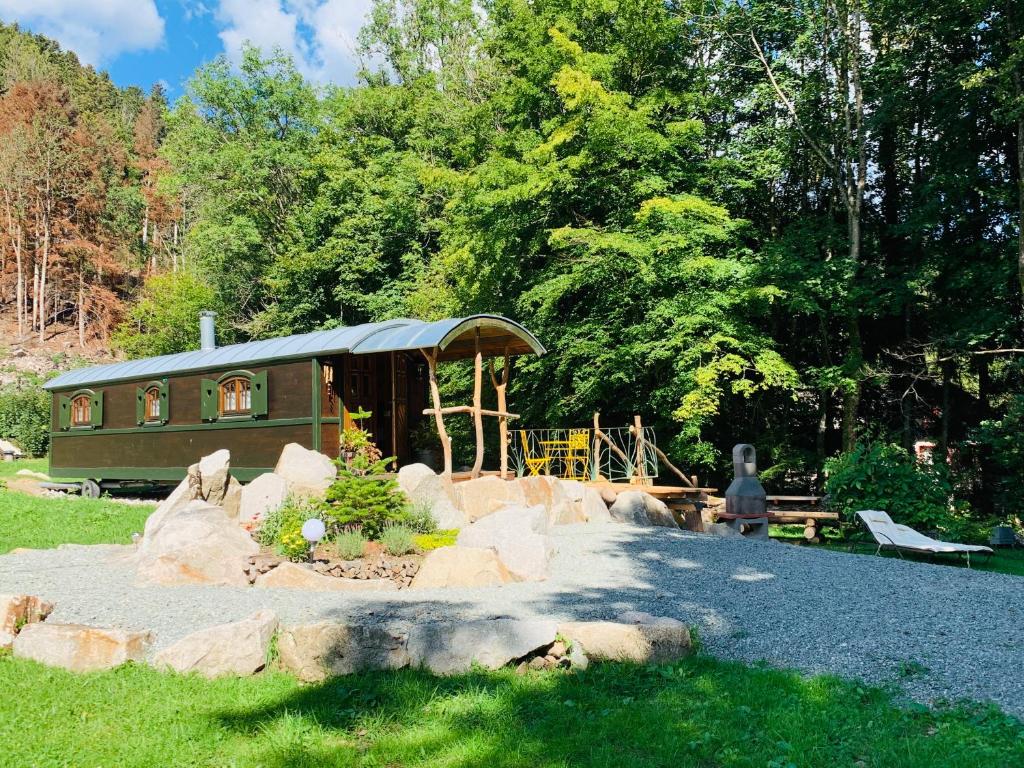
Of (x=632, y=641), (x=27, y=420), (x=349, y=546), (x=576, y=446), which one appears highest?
(x=27, y=420)

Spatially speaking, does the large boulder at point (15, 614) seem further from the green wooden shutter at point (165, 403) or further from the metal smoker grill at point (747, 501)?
the green wooden shutter at point (165, 403)

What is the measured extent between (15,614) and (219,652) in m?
1.53

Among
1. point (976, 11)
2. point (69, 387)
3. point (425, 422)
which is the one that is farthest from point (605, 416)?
point (69, 387)

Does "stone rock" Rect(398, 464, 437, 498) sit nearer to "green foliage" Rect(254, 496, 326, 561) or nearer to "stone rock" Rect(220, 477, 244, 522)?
"green foliage" Rect(254, 496, 326, 561)

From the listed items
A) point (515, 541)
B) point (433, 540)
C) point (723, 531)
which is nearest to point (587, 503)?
point (723, 531)

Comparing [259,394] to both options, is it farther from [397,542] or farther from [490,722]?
[490,722]

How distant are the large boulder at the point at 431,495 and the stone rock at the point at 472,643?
3943mm

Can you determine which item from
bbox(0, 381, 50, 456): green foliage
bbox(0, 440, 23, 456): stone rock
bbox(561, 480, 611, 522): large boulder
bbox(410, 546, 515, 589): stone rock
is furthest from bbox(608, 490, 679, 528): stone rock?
bbox(0, 381, 50, 456): green foliage

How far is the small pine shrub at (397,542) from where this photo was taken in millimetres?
7078

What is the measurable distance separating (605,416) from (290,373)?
26.3 ft

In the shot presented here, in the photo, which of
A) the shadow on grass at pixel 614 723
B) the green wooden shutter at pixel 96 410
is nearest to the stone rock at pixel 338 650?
the shadow on grass at pixel 614 723

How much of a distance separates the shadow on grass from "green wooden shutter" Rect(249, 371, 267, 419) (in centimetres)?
804

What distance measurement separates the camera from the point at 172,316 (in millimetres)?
27609

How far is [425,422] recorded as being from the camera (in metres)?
13.8
